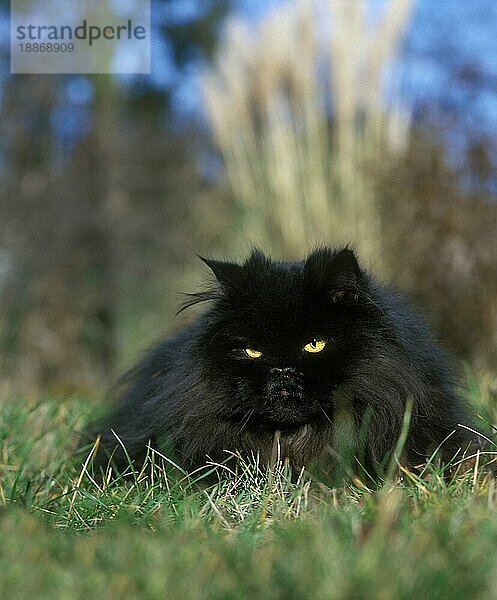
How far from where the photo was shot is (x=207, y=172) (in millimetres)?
9906

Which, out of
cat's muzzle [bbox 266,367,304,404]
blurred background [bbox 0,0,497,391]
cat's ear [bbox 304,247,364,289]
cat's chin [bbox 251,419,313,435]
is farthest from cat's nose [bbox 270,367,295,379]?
blurred background [bbox 0,0,497,391]

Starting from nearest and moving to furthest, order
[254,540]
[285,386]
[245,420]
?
[254,540] < [285,386] < [245,420]

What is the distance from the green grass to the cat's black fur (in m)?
0.15

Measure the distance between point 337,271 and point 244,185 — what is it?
570cm

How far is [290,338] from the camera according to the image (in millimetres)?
2443

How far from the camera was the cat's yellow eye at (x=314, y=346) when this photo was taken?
2.45 metres

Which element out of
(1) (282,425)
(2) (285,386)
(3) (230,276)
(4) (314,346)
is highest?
(3) (230,276)

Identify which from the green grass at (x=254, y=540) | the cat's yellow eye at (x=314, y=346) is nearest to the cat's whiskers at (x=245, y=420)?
the green grass at (x=254, y=540)

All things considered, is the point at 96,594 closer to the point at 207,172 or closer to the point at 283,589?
the point at 283,589

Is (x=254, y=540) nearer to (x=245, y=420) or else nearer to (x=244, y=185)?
(x=245, y=420)

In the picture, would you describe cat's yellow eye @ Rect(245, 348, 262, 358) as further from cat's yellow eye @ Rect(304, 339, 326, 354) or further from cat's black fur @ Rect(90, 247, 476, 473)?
cat's yellow eye @ Rect(304, 339, 326, 354)

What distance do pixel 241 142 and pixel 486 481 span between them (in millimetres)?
6295

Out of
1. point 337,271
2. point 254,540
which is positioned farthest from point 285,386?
point 254,540

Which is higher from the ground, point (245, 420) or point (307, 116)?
point (307, 116)
